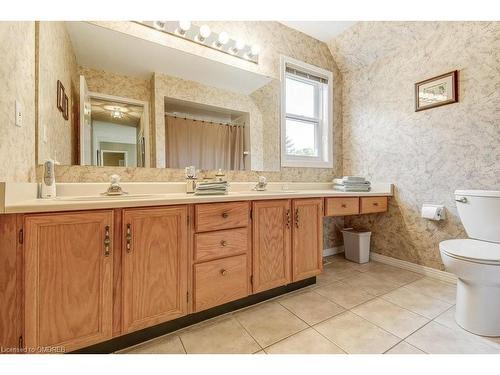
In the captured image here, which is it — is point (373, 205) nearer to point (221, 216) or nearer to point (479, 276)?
point (479, 276)

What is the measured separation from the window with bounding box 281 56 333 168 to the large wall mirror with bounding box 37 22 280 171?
1.39 ft

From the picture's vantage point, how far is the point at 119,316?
1.06 meters

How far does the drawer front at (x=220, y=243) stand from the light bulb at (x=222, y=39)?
5.39 ft

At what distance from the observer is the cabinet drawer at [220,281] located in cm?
127

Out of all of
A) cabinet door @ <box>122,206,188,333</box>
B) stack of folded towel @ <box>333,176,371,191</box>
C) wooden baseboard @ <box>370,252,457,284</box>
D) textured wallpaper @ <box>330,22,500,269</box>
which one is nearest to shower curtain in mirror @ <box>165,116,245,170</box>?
cabinet door @ <box>122,206,188,333</box>

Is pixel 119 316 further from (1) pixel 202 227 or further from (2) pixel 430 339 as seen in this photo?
(2) pixel 430 339

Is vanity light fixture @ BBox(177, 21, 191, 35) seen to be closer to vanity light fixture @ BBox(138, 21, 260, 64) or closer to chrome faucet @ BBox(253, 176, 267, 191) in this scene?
vanity light fixture @ BBox(138, 21, 260, 64)

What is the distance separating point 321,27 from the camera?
236cm

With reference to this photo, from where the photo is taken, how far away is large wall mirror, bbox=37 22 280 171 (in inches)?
54.6

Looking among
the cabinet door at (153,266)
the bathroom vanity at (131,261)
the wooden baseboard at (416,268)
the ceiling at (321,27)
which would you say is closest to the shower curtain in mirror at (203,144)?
the bathroom vanity at (131,261)

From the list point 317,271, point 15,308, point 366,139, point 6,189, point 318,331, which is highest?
point 366,139

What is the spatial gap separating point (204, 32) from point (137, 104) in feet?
2.78
